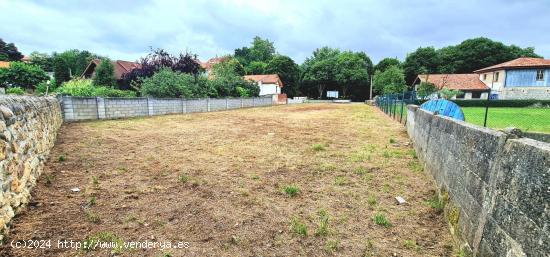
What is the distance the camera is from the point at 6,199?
2412mm

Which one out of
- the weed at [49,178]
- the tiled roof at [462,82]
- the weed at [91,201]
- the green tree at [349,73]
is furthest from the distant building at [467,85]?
the weed at [49,178]

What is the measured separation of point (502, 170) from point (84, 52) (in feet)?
274

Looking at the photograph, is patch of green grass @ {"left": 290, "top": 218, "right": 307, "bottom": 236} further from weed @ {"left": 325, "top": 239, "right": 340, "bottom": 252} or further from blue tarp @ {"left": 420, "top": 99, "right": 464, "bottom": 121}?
blue tarp @ {"left": 420, "top": 99, "right": 464, "bottom": 121}

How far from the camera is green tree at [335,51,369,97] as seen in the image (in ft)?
156

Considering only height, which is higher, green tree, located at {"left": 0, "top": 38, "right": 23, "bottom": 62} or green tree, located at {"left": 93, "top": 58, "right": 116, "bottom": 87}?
green tree, located at {"left": 0, "top": 38, "right": 23, "bottom": 62}

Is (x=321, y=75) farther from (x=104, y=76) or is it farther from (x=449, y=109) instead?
(x=449, y=109)

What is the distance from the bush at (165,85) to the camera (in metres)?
17.3

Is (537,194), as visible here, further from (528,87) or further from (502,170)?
(528,87)

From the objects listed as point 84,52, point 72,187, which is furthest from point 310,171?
point 84,52

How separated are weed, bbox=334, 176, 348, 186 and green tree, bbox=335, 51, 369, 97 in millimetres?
45439

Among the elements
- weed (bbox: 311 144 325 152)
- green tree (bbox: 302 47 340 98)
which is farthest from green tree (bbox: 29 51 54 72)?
weed (bbox: 311 144 325 152)

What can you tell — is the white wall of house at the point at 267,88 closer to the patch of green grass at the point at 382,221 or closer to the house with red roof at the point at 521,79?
the house with red roof at the point at 521,79

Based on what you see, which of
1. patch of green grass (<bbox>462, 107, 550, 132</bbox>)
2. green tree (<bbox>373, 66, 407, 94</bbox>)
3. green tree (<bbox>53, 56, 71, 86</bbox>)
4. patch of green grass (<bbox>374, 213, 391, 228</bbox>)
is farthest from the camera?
green tree (<bbox>53, 56, 71, 86</bbox>)

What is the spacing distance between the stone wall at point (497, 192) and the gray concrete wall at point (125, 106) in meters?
13.7
